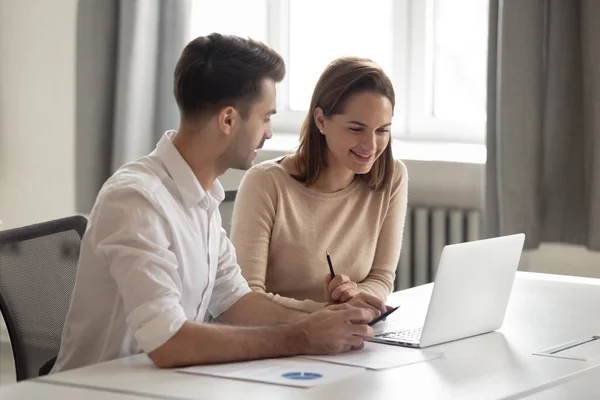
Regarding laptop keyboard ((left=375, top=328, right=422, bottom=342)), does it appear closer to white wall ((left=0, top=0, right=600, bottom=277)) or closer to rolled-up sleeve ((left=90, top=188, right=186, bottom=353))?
rolled-up sleeve ((left=90, top=188, right=186, bottom=353))

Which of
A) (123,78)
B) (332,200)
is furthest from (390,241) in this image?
(123,78)

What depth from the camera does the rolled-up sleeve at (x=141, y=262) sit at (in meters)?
1.77

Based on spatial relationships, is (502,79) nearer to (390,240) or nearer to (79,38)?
(390,240)

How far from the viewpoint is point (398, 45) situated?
3.99m

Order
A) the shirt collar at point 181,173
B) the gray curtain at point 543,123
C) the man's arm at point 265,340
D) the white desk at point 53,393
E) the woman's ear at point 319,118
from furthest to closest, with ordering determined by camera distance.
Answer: the gray curtain at point 543,123 → the woman's ear at point 319,118 → the shirt collar at point 181,173 → the man's arm at point 265,340 → the white desk at point 53,393

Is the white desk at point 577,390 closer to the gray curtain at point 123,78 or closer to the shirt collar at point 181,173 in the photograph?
the shirt collar at point 181,173

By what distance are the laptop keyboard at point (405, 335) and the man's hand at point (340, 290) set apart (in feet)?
0.50

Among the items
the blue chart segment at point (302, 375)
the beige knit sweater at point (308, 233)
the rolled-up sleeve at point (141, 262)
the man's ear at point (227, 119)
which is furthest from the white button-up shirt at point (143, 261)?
the beige knit sweater at point (308, 233)

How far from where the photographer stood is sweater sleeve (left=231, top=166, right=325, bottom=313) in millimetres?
2465

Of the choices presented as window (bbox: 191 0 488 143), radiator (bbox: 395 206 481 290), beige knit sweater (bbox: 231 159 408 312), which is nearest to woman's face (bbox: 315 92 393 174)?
beige knit sweater (bbox: 231 159 408 312)

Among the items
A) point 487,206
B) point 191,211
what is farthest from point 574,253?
point 191,211

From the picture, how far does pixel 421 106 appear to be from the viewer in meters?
4.00

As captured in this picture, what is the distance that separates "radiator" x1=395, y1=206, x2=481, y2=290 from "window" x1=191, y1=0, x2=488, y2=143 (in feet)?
1.37

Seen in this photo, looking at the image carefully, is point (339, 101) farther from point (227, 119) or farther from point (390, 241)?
point (227, 119)
